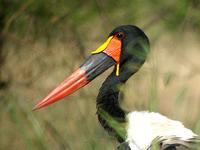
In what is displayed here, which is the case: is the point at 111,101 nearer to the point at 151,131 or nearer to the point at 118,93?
the point at 118,93

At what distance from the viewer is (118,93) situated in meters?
4.72

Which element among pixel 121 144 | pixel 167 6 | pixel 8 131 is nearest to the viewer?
pixel 121 144

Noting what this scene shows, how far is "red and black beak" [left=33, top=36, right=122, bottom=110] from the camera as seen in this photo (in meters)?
4.77

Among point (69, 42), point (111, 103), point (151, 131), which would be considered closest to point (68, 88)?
point (111, 103)

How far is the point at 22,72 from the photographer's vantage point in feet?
21.9

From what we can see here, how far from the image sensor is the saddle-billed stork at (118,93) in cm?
400

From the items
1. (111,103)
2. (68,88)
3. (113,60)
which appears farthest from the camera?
(113,60)

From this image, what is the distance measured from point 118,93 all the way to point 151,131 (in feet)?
2.18

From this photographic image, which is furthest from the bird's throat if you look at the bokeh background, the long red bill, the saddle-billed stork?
the bokeh background

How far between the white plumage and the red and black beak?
54 centimetres

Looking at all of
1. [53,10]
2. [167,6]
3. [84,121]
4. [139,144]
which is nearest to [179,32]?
[167,6]

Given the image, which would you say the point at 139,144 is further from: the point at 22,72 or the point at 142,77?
the point at 22,72

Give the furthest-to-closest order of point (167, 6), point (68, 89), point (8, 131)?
point (8, 131) < point (167, 6) < point (68, 89)

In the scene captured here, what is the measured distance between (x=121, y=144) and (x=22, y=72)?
271 centimetres
